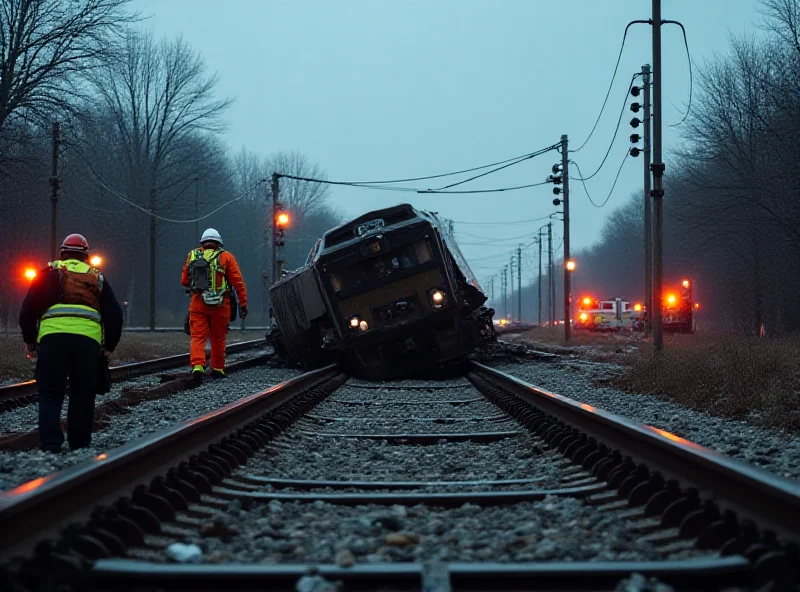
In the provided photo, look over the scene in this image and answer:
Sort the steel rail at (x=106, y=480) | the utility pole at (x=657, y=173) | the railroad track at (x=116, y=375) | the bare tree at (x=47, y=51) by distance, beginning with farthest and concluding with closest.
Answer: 1. the bare tree at (x=47, y=51)
2. the utility pole at (x=657, y=173)
3. the railroad track at (x=116, y=375)
4. the steel rail at (x=106, y=480)

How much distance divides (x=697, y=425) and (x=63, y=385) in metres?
4.88

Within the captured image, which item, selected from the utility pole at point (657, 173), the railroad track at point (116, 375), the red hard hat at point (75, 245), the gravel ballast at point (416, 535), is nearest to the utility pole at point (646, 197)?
the utility pole at point (657, 173)

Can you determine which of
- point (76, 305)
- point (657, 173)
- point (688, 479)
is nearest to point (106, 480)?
point (688, 479)

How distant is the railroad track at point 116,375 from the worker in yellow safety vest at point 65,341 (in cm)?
348

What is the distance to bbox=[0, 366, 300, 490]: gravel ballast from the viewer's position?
502 cm

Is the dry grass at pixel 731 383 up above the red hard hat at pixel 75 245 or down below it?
below

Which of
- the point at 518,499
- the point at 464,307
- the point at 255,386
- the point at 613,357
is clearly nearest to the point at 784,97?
the point at 613,357

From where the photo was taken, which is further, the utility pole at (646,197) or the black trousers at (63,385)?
the utility pole at (646,197)

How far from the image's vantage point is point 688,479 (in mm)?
3801

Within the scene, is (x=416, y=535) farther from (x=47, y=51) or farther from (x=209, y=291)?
(x=47, y=51)

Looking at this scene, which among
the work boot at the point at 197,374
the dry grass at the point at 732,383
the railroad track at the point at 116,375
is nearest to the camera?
the dry grass at the point at 732,383

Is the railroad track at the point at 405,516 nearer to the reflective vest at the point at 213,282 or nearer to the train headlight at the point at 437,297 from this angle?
the reflective vest at the point at 213,282

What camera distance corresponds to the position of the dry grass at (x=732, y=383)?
8016 millimetres

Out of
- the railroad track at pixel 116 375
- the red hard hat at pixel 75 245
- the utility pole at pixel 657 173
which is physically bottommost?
the railroad track at pixel 116 375
